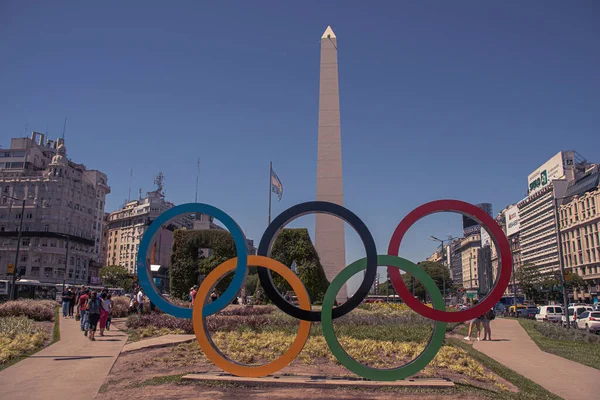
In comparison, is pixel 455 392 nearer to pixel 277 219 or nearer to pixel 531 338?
pixel 277 219

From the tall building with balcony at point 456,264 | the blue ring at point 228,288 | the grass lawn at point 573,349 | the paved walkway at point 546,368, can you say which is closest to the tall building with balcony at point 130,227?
the tall building with balcony at point 456,264

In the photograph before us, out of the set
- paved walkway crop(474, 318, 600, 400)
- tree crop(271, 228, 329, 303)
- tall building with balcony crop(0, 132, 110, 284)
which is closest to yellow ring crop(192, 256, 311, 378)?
paved walkway crop(474, 318, 600, 400)

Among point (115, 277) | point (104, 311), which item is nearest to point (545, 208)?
point (115, 277)

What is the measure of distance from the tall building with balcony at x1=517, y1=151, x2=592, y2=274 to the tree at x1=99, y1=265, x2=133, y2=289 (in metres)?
72.0

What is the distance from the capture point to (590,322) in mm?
25469

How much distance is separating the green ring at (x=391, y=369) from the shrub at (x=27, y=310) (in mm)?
17663

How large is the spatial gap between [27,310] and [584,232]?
71.0 metres

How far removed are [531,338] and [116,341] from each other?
15934 mm

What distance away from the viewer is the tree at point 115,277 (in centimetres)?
8300

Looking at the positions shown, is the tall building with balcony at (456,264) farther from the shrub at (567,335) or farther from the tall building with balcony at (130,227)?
the shrub at (567,335)

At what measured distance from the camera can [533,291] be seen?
66.8 meters

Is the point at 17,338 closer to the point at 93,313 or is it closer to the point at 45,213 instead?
the point at 93,313

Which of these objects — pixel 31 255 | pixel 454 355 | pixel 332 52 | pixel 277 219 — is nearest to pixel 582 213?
pixel 332 52

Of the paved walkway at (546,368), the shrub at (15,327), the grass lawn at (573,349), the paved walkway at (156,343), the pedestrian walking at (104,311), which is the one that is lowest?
the grass lawn at (573,349)
